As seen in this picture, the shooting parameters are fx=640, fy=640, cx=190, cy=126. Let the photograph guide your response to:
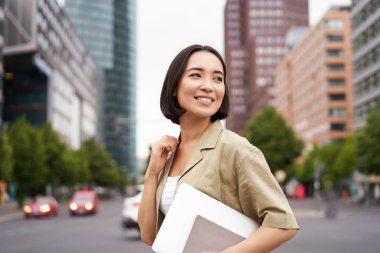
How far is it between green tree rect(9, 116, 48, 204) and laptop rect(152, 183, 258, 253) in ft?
185

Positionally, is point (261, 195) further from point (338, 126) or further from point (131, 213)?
point (338, 126)

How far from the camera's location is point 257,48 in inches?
6988

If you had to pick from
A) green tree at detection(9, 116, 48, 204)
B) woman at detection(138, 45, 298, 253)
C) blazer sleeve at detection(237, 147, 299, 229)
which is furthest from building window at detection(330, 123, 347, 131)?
blazer sleeve at detection(237, 147, 299, 229)

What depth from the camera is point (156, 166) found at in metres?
2.96

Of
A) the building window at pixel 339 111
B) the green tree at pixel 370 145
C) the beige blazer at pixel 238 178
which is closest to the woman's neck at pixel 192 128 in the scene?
the beige blazer at pixel 238 178

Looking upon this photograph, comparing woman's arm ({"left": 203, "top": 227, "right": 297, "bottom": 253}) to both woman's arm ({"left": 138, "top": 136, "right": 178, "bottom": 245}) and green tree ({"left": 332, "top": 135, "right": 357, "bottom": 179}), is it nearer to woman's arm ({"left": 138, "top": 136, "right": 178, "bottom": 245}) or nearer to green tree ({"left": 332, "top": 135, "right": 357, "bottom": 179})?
woman's arm ({"left": 138, "top": 136, "right": 178, "bottom": 245})

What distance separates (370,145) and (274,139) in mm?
16630

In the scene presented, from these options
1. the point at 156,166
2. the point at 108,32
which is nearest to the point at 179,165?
the point at 156,166

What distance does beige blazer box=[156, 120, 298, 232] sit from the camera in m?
2.34

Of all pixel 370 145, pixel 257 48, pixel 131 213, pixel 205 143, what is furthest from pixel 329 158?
pixel 205 143

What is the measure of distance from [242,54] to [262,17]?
14825 mm

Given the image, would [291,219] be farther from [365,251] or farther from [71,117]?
[71,117]

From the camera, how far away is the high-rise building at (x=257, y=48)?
178 meters

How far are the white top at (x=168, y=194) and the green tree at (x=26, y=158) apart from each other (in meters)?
56.0
